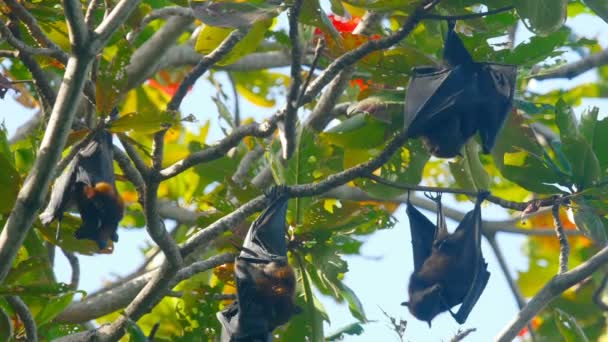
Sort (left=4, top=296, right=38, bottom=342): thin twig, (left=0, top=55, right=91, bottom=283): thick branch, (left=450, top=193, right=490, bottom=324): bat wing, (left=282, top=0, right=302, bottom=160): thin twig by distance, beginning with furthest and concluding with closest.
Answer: (left=450, top=193, right=490, bottom=324): bat wing
(left=282, top=0, right=302, bottom=160): thin twig
(left=4, top=296, right=38, bottom=342): thin twig
(left=0, top=55, right=91, bottom=283): thick branch

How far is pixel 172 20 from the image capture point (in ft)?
24.1

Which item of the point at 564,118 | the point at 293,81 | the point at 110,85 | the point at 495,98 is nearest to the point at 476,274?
the point at 564,118

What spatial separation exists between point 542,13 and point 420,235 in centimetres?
185

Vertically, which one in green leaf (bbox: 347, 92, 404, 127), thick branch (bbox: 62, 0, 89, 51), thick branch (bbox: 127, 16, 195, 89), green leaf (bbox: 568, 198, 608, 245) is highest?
thick branch (bbox: 127, 16, 195, 89)

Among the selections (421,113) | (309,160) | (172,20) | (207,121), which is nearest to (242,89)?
(207,121)

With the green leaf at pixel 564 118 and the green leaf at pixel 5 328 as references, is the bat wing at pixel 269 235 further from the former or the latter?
the green leaf at pixel 564 118

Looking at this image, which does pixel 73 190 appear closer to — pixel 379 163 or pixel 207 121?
pixel 379 163

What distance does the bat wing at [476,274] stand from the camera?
19.5 ft

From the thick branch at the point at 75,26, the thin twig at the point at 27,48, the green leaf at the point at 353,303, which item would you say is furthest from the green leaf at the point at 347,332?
the thick branch at the point at 75,26

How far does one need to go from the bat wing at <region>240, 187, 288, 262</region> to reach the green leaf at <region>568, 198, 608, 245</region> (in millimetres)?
1563

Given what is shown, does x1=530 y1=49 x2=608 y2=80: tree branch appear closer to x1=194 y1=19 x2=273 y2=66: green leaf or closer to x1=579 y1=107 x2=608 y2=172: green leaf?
x1=579 y1=107 x2=608 y2=172: green leaf

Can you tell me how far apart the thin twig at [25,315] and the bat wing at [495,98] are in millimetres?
2517

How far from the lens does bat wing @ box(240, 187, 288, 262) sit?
5293 mm

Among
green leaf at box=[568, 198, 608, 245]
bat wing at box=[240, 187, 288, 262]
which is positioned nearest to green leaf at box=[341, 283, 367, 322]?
bat wing at box=[240, 187, 288, 262]
